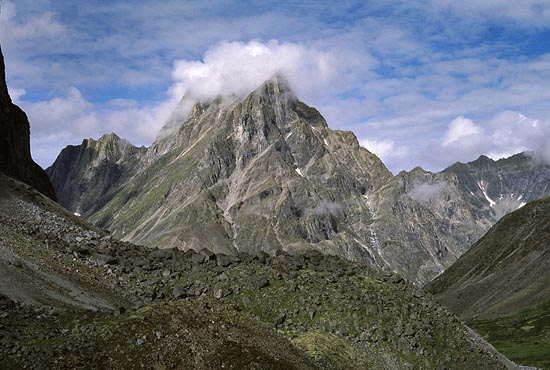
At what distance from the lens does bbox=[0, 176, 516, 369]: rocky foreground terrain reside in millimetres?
28266

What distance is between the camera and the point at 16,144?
385 ft

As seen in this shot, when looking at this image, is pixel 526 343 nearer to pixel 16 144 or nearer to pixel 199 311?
pixel 16 144

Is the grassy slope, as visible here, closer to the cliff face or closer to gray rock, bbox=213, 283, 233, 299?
gray rock, bbox=213, 283, 233, 299

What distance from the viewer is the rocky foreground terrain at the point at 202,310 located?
28.3 m

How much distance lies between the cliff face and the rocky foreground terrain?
48060 mm

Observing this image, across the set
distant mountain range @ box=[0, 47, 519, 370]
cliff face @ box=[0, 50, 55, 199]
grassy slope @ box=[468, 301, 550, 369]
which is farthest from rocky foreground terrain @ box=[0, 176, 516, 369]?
grassy slope @ box=[468, 301, 550, 369]

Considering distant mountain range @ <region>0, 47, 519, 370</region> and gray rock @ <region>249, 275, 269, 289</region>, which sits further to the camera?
gray rock @ <region>249, 275, 269, 289</region>

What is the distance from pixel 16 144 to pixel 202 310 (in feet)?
328

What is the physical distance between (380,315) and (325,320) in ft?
17.5

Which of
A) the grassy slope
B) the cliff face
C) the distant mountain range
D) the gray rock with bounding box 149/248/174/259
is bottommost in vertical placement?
the distant mountain range

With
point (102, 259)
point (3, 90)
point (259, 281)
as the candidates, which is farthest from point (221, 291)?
point (3, 90)

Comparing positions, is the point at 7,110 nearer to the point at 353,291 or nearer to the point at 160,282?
the point at 160,282

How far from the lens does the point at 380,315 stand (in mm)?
50438

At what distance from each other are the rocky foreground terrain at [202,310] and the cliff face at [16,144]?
4806cm
